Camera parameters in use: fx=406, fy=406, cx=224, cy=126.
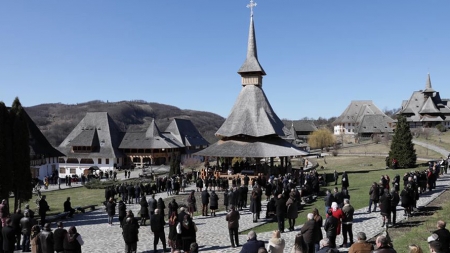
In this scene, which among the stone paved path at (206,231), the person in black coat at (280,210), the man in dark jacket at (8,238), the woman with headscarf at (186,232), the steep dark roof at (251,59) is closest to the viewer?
the woman with headscarf at (186,232)

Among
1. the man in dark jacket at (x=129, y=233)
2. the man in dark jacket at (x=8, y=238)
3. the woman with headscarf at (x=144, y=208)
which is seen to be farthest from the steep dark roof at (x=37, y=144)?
the man in dark jacket at (x=129, y=233)

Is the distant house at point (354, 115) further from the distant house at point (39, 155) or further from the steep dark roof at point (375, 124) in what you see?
the distant house at point (39, 155)

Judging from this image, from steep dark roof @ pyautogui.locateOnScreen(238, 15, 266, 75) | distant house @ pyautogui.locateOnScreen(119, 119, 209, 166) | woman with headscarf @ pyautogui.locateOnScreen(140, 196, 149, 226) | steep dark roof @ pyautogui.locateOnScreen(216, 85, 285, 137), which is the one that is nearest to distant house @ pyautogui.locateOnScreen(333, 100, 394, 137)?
distant house @ pyautogui.locateOnScreen(119, 119, 209, 166)

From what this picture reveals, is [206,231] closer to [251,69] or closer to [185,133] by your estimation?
[251,69]

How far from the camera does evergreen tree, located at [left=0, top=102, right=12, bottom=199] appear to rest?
21.0 metres

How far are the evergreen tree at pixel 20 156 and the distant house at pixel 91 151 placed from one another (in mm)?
41635

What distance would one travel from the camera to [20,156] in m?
22.6

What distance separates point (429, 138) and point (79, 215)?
214ft

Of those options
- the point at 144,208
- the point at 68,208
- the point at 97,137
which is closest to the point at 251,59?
the point at 68,208

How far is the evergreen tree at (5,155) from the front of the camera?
21.0m

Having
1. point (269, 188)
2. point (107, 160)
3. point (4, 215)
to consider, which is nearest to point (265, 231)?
point (269, 188)

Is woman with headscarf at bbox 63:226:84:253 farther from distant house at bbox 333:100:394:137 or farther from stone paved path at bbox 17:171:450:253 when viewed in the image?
distant house at bbox 333:100:394:137

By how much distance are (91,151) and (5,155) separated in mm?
46228

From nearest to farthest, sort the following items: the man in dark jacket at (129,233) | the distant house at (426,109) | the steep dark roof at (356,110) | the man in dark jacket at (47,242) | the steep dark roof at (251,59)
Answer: the man in dark jacket at (47,242) < the man in dark jacket at (129,233) < the steep dark roof at (251,59) < the distant house at (426,109) < the steep dark roof at (356,110)
